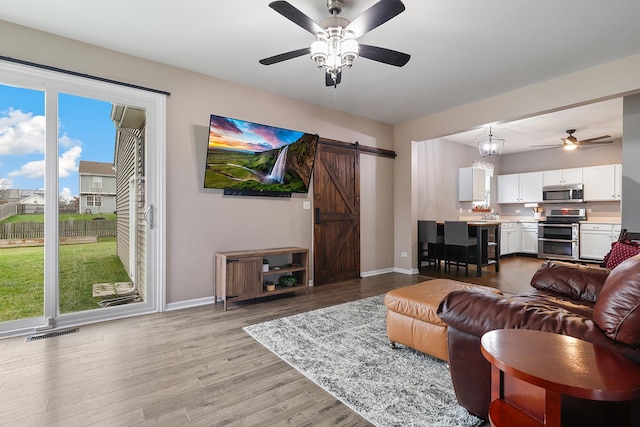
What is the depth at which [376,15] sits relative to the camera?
2.10 m

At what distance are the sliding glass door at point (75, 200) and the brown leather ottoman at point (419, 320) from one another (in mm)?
2573

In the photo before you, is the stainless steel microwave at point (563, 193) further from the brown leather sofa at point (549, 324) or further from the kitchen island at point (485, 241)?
the brown leather sofa at point (549, 324)

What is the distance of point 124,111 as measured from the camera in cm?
338

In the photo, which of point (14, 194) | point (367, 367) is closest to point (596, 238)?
point (367, 367)

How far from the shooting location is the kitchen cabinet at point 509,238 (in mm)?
7484

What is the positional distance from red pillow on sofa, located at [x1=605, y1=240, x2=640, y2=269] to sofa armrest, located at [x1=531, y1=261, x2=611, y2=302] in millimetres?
504

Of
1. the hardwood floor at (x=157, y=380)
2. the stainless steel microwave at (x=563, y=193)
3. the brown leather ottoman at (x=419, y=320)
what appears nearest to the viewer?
the hardwood floor at (x=157, y=380)

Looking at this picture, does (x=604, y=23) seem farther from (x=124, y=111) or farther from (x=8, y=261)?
(x=8, y=261)

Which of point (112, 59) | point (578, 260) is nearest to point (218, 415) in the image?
point (112, 59)

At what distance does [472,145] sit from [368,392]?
7134 mm

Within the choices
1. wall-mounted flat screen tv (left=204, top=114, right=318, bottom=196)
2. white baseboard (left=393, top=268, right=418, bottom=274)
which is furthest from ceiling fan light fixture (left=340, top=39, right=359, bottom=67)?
white baseboard (left=393, top=268, right=418, bottom=274)

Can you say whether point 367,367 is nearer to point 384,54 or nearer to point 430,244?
point 384,54

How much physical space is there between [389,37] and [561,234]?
6.81 m

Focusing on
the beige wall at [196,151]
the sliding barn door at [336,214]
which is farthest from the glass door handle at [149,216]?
the sliding barn door at [336,214]
